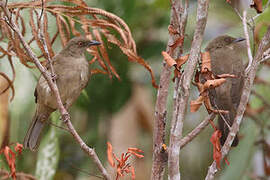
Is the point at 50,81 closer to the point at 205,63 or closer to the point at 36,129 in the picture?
the point at 205,63

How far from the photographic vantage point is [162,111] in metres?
1.96

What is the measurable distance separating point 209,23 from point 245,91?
4.02 metres

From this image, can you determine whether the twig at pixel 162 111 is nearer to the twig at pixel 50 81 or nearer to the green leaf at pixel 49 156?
the twig at pixel 50 81

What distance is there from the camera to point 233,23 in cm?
564

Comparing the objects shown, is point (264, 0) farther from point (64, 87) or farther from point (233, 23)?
point (233, 23)

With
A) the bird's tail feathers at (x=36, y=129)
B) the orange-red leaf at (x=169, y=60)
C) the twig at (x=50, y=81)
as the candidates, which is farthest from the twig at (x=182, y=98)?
the bird's tail feathers at (x=36, y=129)

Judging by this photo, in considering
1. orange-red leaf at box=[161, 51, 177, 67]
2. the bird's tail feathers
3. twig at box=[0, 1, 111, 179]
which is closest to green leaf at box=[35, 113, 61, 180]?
the bird's tail feathers

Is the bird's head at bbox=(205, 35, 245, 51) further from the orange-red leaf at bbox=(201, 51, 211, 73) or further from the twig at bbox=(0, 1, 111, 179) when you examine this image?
the twig at bbox=(0, 1, 111, 179)

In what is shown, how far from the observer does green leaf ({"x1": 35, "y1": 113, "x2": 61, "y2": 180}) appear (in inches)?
124

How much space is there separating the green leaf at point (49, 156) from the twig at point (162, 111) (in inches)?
53.5

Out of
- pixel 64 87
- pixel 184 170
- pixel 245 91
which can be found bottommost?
pixel 184 170

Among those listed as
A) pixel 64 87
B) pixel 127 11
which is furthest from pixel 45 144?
pixel 127 11

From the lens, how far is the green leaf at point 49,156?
316cm

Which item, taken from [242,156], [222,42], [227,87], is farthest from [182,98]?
[242,156]
